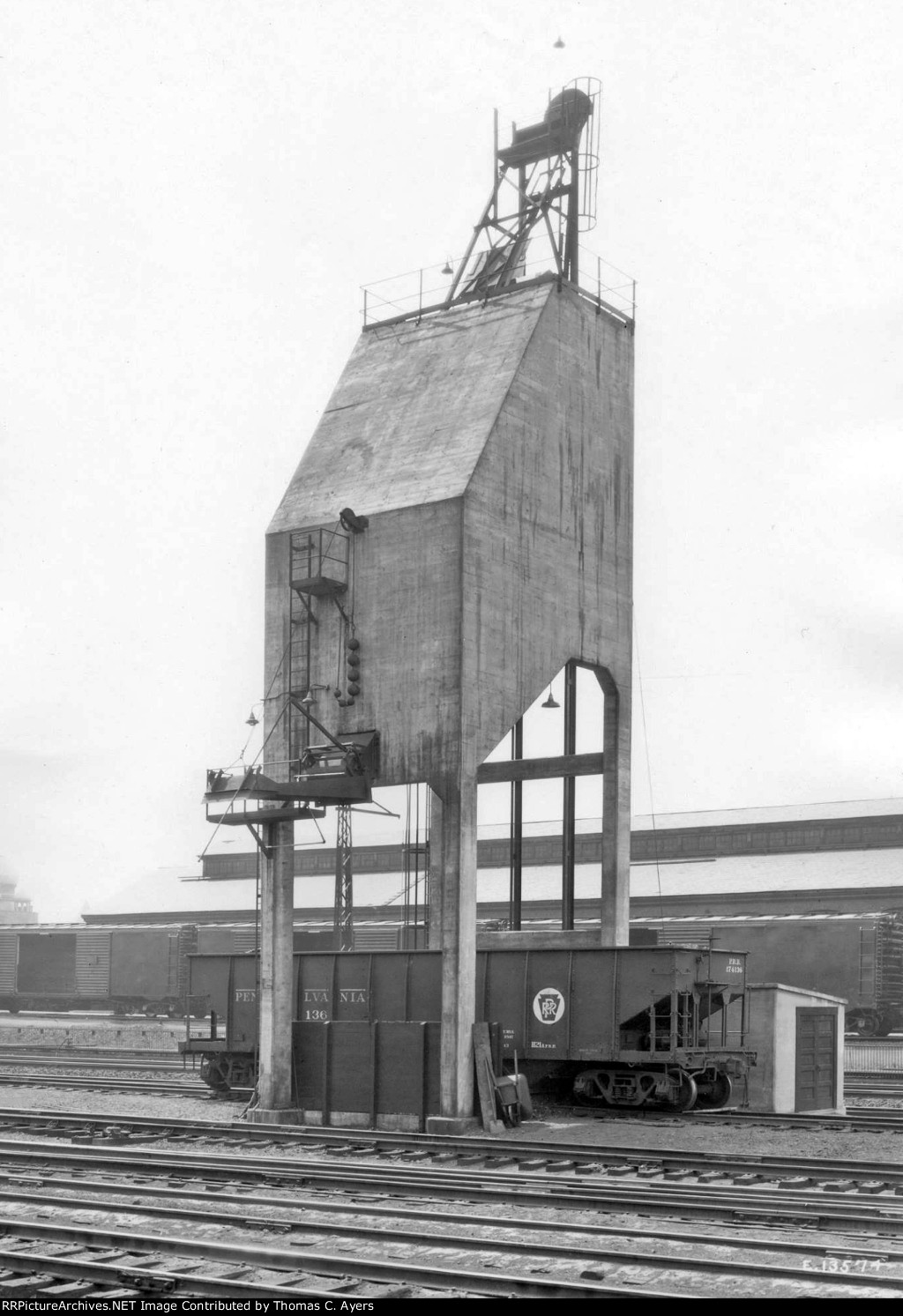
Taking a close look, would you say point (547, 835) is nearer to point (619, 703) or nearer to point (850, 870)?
point (850, 870)

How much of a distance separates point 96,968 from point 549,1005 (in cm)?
4275

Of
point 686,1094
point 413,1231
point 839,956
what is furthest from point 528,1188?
point 839,956

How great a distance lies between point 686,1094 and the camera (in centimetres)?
2661

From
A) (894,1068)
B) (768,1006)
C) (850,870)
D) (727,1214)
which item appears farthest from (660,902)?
(727,1214)

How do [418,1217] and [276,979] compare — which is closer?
[418,1217]

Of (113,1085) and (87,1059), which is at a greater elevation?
(113,1085)

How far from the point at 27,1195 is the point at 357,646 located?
520 inches

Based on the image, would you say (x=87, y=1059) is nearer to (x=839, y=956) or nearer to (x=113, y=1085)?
(x=113, y=1085)

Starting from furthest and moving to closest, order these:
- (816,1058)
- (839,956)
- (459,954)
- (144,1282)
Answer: (839,956) < (816,1058) < (459,954) < (144,1282)

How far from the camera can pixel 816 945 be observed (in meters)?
46.1

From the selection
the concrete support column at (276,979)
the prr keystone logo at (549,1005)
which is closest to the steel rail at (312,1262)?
the concrete support column at (276,979)

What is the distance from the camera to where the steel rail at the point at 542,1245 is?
11320 mm

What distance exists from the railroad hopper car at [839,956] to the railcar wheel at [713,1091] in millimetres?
15784

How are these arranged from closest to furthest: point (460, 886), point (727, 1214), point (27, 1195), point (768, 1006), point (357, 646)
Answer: point (727, 1214) < point (27, 1195) < point (460, 886) < point (357, 646) < point (768, 1006)
